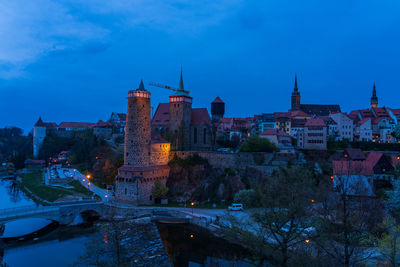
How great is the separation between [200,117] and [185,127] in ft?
11.5

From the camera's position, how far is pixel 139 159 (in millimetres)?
40812

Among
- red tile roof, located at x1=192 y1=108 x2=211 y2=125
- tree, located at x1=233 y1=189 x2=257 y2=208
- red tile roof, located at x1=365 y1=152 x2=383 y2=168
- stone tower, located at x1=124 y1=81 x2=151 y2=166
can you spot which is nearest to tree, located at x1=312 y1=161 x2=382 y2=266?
red tile roof, located at x1=365 y1=152 x2=383 y2=168

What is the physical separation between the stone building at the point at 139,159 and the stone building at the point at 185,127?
816 cm

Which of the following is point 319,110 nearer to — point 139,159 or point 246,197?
point 246,197

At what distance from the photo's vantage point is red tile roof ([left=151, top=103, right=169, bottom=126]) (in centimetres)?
5366

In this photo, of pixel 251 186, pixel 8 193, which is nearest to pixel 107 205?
pixel 251 186

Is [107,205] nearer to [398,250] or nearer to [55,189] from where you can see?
[55,189]

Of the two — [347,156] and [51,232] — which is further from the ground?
[347,156]

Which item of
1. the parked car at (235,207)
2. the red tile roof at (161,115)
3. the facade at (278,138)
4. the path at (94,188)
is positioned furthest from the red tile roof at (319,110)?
the path at (94,188)

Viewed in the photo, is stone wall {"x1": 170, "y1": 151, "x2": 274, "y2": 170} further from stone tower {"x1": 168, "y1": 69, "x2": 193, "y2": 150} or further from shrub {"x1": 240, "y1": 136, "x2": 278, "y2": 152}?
stone tower {"x1": 168, "y1": 69, "x2": 193, "y2": 150}

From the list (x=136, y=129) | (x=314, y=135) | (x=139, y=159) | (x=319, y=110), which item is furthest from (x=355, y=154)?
(x=319, y=110)

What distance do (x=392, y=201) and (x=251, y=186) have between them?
16.8m

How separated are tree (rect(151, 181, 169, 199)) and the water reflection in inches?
323

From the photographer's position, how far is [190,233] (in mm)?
30359
